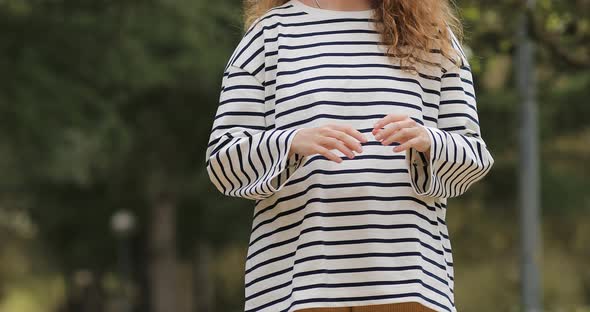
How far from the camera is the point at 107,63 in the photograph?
44.0 ft

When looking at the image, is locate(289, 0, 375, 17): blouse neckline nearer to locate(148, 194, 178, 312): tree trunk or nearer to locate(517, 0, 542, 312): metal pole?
locate(517, 0, 542, 312): metal pole

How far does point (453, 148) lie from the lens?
2648 millimetres

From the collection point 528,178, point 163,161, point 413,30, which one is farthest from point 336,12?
point 163,161

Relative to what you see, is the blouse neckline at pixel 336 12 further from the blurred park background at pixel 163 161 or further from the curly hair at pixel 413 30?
the blurred park background at pixel 163 161

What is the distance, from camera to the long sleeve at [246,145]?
8.60 feet

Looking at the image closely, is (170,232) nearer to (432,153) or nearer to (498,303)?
(498,303)

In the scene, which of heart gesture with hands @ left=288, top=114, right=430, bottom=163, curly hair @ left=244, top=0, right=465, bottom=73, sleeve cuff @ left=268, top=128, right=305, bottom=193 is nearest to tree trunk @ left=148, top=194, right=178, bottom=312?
curly hair @ left=244, top=0, right=465, bottom=73

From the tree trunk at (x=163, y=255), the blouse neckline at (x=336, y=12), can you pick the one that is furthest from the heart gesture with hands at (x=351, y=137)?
the tree trunk at (x=163, y=255)

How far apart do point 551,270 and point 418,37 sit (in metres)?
17.8

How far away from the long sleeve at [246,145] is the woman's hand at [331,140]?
55 millimetres

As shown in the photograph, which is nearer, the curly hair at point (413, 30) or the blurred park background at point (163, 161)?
the curly hair at point (413, 30)

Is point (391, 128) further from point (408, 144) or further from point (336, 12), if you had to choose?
point (336, 12)

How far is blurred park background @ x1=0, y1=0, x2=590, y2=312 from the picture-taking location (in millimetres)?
12883

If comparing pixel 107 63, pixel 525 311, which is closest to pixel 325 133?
pixel 525 311
